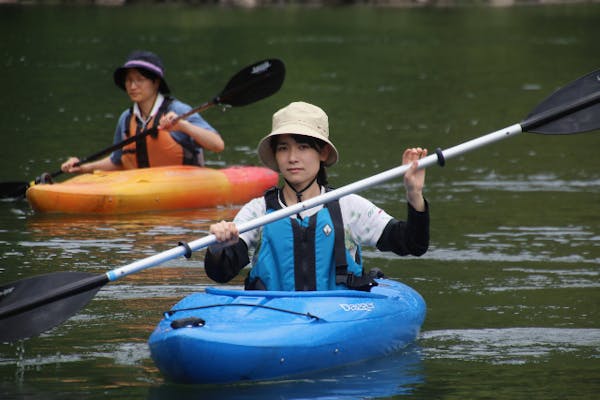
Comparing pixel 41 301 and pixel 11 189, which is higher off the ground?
pixel 11 189

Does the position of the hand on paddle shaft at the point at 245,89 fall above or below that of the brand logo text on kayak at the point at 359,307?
above

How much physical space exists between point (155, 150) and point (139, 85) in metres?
0.65

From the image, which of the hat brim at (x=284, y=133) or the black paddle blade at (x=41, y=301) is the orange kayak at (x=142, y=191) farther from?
the hat brim at (x=284, y=133)

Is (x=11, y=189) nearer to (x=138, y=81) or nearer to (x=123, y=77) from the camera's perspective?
(x=123, y=77)

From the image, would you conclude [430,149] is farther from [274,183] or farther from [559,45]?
[559,45]

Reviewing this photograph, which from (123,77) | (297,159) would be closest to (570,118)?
(297,159)

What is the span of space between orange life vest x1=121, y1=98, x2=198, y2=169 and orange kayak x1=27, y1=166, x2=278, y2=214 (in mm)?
132

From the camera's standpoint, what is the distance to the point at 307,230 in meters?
5.90

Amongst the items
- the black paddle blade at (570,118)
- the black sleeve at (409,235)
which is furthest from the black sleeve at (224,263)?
the black paddle blade at (570,118)

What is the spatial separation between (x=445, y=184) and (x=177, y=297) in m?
4.61

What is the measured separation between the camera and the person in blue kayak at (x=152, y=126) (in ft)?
32.3

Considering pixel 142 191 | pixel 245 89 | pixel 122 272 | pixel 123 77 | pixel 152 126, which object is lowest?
pixel 122 272

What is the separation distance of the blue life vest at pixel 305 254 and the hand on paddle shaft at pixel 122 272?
15 centimetres

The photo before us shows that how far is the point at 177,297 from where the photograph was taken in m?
7.33
